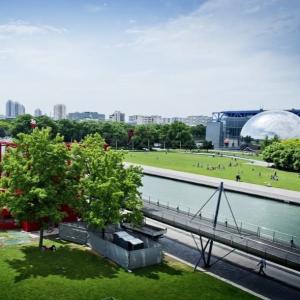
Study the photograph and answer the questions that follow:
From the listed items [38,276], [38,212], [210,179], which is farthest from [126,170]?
[210,179]

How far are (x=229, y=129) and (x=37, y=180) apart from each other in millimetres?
168153

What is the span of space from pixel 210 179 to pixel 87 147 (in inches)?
1408

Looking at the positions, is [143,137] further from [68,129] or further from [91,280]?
[91,280]

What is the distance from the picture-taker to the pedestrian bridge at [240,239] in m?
22.7

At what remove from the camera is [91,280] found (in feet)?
77.6

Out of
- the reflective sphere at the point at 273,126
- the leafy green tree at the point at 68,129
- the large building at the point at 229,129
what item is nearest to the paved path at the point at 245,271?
the leafy green tree at the point at 68,129

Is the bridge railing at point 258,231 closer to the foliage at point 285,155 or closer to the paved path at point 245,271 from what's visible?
the paved path at point 245,271

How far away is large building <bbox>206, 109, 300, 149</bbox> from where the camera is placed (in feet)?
605

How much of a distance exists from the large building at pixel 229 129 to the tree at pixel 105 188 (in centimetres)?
15730

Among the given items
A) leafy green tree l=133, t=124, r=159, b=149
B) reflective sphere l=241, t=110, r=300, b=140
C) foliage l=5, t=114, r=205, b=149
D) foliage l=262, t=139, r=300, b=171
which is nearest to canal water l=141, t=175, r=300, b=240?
foliage l=262, t=139, r=300, b=171

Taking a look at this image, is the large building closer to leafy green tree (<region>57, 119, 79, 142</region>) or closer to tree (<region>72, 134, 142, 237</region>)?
leafy green tree (<region>57, 119, 79, 142</region>)

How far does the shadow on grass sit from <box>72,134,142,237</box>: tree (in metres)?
2.46

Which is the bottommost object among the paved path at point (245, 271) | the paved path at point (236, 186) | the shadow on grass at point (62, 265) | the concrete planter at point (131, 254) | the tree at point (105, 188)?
the paved path at point (245, 271)

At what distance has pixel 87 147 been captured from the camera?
33000 millimetres
